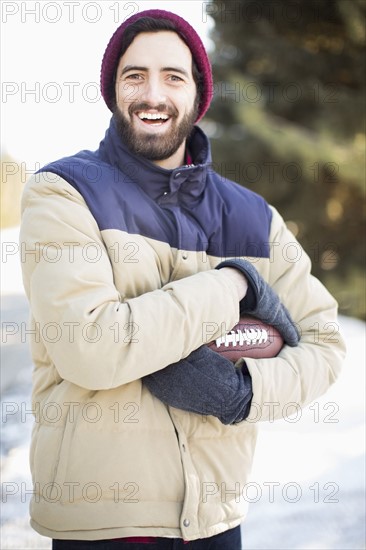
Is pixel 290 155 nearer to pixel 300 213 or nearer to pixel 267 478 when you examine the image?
pixel 300 213

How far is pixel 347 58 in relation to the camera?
9945 millimetres

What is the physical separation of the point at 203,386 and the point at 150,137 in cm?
73

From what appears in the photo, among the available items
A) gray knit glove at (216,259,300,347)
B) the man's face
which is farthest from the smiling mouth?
gray knit glove at (216,259,300,347)

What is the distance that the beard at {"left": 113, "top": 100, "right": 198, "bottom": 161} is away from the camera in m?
1.98

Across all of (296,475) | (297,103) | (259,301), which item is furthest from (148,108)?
(297,103)

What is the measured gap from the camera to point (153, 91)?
6.50 ft

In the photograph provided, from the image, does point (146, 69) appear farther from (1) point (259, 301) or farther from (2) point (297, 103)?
(2) point (297, 103)

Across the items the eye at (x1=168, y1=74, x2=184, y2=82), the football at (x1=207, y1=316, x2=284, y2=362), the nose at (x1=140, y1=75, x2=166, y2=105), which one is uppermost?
the eye at (x1=168, y1=74, x2=184, y2=82)

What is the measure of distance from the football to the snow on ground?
0.42 meters

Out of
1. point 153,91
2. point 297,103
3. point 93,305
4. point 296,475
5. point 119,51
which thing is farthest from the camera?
point 297,103

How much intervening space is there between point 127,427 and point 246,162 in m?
8.95

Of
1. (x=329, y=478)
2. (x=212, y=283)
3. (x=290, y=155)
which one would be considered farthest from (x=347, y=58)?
(x=212, y=283)

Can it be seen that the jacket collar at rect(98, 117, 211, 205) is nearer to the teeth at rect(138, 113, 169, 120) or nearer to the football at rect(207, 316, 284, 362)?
the teeth at rect(138, 113, 169, 120)

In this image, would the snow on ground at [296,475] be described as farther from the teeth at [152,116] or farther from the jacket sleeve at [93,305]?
the teeth at [152,116]
